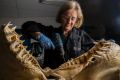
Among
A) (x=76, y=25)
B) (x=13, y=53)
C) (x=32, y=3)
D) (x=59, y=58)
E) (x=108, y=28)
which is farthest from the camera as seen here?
(x=108, y=28)

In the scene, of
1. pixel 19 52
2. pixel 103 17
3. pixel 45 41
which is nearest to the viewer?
pixel 19 52

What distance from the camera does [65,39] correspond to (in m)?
1.02

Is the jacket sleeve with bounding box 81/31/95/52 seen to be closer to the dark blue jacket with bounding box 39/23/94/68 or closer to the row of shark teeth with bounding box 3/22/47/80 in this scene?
the dark blue jacket with bounding box 39/23/94/68

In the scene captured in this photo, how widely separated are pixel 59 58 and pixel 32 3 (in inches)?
28.4

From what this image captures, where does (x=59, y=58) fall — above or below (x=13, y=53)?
below

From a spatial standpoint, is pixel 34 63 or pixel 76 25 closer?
Answer: pixel 34 63

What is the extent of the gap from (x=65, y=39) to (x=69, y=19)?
7 centimetres

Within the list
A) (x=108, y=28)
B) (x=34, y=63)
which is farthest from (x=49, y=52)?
(x=108, y=28)

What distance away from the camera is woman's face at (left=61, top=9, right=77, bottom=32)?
1003 mm

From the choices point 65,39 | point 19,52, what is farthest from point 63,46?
point 19,52

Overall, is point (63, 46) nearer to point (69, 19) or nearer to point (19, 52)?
point (69, 19)

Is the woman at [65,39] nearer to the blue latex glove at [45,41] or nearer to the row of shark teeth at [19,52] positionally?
the blue latex glove at [45,41]

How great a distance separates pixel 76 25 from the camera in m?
1.09

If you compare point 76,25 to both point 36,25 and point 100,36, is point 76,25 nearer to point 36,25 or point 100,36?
point 36,25
